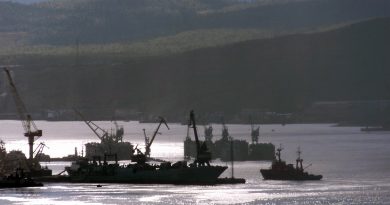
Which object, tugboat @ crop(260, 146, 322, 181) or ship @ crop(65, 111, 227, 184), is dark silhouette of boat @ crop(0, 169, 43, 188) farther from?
tugboat @ crop(260, 146, 322, 181)

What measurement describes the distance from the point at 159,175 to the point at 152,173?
867 millimetres

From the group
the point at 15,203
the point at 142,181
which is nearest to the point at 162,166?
the point at 142,181

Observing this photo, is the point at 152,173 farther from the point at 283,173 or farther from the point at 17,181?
the point at 17,181

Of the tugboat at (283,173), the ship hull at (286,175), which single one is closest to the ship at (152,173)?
the ship hull at (286,175)

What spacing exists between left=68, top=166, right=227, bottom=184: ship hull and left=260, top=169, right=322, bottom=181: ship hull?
197 inches

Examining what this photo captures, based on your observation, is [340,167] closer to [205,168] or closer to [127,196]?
[205,168]

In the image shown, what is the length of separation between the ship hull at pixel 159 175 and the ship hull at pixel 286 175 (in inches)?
197

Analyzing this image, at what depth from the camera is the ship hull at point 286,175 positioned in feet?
567

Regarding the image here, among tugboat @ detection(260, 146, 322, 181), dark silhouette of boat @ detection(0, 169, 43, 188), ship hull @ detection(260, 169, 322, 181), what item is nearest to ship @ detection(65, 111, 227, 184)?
ship hull @ detection(260, 169, 322, 181)

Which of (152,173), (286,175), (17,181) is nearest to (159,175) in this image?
(152,173)

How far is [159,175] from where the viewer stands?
171375mm

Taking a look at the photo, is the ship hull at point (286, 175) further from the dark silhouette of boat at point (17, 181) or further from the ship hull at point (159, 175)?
the dark silhouette of boat at point (17, 181)

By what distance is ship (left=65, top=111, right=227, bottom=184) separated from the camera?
170875 mm

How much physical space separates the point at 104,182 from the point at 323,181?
21718 millimetres
